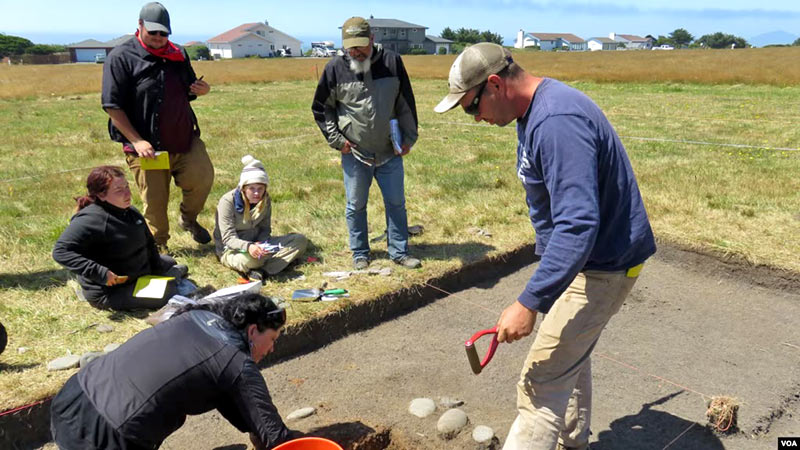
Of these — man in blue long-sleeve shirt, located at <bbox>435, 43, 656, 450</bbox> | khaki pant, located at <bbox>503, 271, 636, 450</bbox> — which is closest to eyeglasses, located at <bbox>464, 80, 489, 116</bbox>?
man in blue long-sleeve shirt, located at <bbox>435, 43, 656, 450</bbox>

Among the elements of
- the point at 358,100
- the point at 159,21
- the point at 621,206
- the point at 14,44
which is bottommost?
the point at 621,206

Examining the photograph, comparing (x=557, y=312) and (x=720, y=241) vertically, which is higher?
(x=557, y=312)

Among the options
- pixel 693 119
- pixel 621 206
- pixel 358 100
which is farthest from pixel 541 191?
pixel 693 119

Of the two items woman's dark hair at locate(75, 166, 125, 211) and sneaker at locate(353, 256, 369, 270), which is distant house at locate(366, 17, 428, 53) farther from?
woman's dark hair at locate(75, 166, 125, 211)

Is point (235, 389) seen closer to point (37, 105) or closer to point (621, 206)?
point (621, 206)

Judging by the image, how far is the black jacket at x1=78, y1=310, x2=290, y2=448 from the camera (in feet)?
8.13

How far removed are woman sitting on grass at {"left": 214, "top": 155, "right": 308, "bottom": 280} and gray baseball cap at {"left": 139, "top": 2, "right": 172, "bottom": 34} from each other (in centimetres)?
124

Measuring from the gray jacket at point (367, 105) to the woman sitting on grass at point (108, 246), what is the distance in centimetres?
170

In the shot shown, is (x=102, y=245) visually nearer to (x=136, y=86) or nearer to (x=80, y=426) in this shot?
(x=136, y=86)

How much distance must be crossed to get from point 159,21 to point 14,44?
106832 mm

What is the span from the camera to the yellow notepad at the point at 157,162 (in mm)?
5207

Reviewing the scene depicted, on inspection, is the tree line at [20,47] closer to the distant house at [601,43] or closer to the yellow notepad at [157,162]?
the yellow notepad at [157,162]

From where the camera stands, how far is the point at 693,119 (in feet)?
50.3

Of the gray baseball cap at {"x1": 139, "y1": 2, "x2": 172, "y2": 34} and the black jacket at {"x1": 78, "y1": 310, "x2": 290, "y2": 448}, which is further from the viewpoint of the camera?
the gray baseball cap at {"x1": 139, "y1": 2, "x2": 172, "y2": 34}
